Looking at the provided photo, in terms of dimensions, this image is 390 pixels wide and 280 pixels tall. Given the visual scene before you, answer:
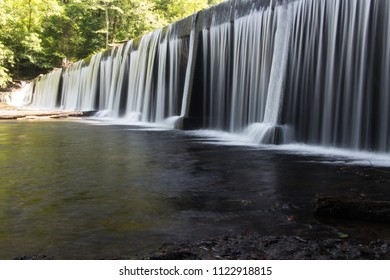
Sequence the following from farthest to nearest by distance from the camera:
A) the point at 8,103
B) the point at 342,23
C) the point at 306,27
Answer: the point at 8,103 → the point at 306,27 → the point at 342,23

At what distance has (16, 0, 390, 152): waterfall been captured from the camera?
7629 millimetres

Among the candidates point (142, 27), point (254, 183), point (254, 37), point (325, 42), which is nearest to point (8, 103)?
point (142, 27)

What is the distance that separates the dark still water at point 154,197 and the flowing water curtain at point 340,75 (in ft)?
5.19

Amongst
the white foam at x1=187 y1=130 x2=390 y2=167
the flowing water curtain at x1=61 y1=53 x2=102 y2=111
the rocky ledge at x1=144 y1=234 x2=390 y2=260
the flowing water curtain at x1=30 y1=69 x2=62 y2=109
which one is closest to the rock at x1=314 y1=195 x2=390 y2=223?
the rocky ledge at x1=144 y1=234 x2=390 y2=260

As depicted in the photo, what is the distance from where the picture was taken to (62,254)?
2391 millimetres

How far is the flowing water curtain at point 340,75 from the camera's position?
7484 mm

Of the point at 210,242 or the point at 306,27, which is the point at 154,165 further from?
the point at 306,27

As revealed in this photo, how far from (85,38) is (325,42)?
35246 millimetres

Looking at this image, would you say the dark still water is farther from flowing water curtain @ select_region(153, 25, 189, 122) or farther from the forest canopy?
the forest canopy

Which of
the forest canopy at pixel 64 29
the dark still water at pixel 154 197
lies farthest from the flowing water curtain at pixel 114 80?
the dark still water at pixel 154 197

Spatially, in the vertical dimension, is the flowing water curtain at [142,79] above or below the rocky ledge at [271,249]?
above

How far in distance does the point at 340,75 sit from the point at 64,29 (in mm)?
36383

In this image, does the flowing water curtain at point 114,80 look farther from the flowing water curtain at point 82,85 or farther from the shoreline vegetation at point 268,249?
the shoreline vegetation at point 268,249

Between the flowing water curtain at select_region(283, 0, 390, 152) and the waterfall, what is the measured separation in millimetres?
18
